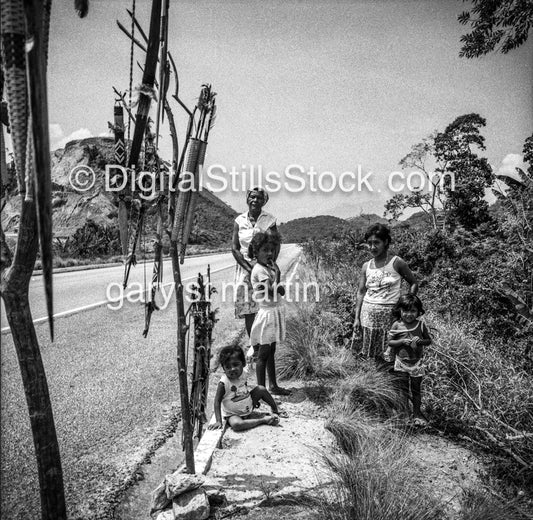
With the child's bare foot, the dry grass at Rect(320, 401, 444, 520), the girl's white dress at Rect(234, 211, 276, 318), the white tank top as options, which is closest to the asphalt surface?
the child's bare foot

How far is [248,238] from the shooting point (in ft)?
13.3

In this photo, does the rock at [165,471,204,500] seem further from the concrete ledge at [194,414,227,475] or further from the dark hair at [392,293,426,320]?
the dark hair at [392,293,426,320]

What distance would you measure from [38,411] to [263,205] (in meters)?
2.83

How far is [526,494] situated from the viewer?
96.9 inches

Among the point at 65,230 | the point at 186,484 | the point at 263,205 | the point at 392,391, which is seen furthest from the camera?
the point at 65,230

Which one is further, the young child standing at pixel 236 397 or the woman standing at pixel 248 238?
the woman standing at pixel 248 238

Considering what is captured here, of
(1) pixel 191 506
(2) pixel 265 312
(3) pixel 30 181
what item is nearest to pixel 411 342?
(2) pixel 265 312

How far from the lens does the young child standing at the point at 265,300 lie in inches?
142

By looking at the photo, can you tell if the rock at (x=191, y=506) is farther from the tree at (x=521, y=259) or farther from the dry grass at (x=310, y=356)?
the tree at (x=521, y=259)

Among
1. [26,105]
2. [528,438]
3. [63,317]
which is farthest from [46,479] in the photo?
[63,317]

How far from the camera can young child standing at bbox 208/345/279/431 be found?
3121mm

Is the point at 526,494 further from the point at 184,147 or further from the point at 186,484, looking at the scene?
the point at 184,147

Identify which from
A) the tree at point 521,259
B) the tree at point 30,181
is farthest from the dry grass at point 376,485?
the tree at point 521,259

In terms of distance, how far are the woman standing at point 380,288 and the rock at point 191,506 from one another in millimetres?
1997
